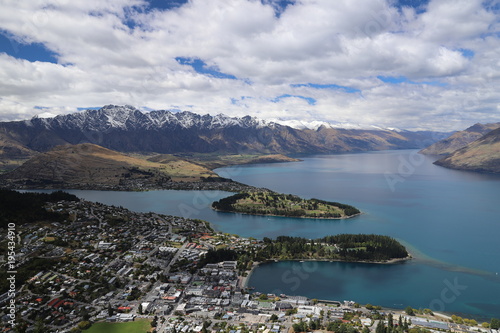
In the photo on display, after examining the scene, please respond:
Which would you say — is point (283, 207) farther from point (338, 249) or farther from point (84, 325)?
point (84, 325)

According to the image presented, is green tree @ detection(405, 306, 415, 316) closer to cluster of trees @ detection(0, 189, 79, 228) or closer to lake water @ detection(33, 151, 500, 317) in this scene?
lake water @ detection(33, 151, 500, 317)

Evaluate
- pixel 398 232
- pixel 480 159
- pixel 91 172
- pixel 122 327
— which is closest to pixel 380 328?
pixel 122 327

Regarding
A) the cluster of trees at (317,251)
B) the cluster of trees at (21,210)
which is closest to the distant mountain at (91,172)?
the cluster of trees at (21,210)

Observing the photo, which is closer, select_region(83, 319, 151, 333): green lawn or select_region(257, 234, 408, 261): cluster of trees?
select_region(83, 319, 151, 333): green lawn

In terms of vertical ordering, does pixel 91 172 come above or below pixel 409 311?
above
